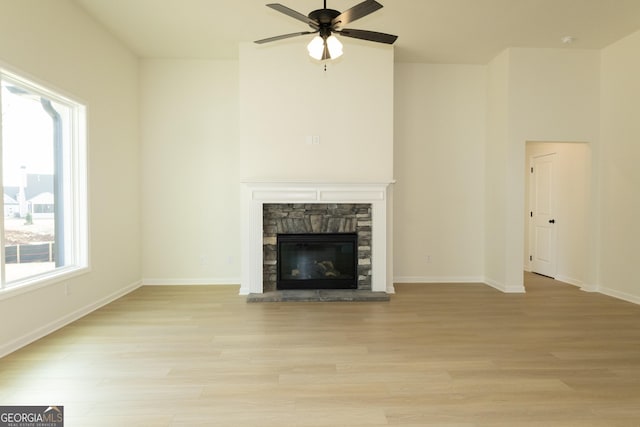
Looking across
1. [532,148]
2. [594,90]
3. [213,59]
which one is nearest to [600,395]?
[594,90]

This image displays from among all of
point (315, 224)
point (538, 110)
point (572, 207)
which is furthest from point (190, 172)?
point (572, 207)

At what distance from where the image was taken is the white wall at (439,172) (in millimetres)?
5359

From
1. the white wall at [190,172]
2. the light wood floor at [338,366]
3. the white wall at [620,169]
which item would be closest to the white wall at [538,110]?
the white wall at [620,169]

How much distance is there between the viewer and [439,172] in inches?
212

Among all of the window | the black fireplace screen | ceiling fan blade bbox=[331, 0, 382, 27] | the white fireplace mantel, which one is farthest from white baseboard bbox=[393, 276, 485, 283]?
the window

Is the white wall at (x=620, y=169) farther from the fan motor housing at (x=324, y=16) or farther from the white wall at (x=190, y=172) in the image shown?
the white wall at (x=190, y=172)

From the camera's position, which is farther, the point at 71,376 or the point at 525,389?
the point at 71,376

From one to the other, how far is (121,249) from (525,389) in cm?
476

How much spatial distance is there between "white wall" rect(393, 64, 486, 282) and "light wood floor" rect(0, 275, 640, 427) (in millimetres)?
1295

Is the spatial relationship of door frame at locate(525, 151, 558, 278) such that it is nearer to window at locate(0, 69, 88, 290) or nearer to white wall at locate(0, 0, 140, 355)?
white wall at locate(0, 0, 140, 355)

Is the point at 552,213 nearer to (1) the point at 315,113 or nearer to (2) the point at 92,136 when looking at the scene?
(1) the point at 315,113

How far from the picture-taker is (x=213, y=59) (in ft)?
17.0

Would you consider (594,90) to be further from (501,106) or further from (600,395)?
(600,395)

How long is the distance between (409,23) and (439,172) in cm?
222
